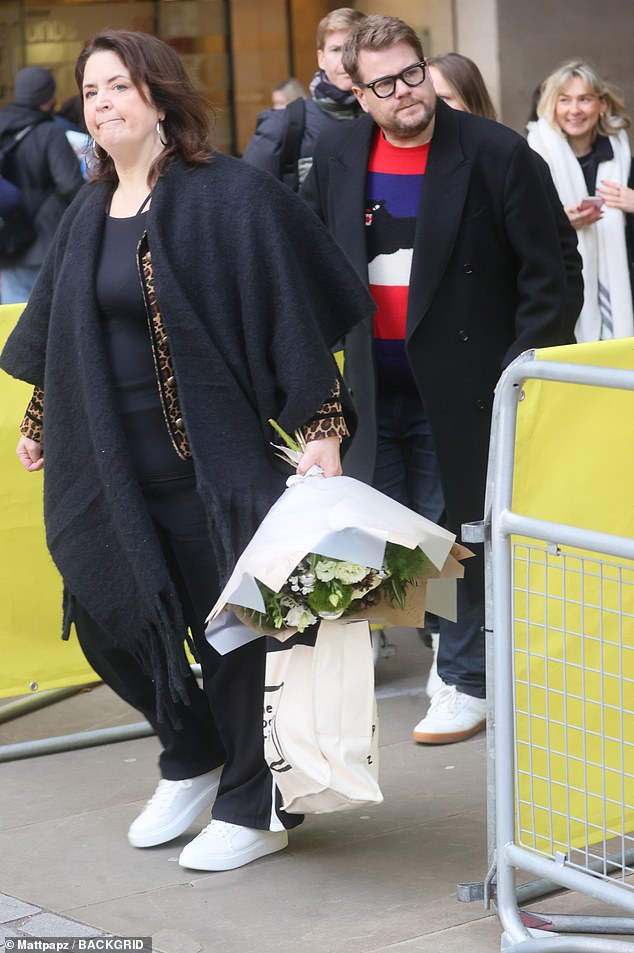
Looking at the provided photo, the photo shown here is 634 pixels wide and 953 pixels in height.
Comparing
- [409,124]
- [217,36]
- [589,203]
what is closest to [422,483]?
[409,124]

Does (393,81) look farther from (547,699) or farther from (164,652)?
(547,699)

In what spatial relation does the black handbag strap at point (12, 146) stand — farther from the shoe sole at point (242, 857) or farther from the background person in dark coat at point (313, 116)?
the shoe sole at point (242, 857)

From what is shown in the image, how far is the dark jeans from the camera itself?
4.72 metres

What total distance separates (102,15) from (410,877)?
37.0ft

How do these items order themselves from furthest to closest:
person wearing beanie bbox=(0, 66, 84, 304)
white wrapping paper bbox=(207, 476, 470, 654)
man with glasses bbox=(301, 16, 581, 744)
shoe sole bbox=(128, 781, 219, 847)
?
person wearing beanie bbox=(0, 66, 84, 304) < man with glasses bbox=(301, 16, 581, 744) < shoe sole bbox=(128, 781, 219, 847) < white wrapping paper bbox=(207, 476, 470, 654)

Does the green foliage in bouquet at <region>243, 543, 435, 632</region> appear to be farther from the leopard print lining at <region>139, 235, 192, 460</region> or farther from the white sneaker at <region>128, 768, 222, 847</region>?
the white sneaker at <region>128, 768, 222, 847</region>

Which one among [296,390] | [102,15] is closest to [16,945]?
[296,390]

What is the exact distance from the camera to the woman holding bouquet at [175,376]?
3604 millimetres

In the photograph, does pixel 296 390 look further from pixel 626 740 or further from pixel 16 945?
pixel 16 945

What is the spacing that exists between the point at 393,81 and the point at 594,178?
2515 mm

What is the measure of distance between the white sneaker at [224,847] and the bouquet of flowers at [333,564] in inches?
24.3

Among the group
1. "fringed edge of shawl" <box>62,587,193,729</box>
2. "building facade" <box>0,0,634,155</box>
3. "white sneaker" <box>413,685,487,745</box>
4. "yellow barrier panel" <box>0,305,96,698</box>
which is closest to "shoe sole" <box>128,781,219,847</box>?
"fringed edge of shawl" <box>62,587,193,729</box>

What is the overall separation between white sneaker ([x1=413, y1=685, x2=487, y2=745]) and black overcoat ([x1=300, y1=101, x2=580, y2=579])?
1.86 feet

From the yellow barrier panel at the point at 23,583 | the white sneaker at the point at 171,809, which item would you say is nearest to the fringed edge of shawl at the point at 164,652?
the white sneaker at the point at 171,809
